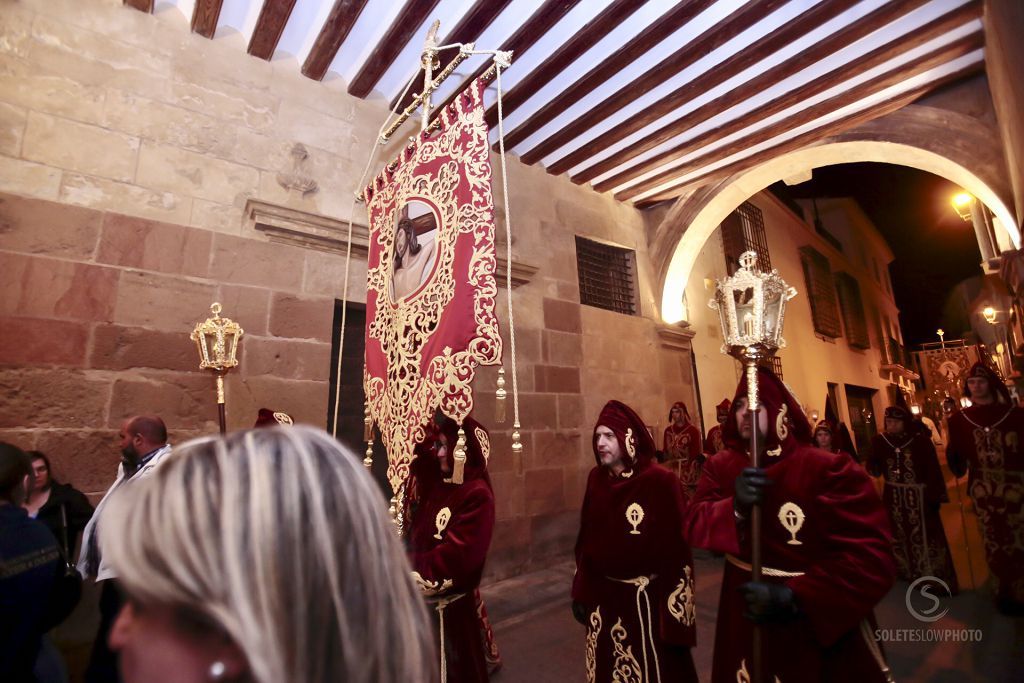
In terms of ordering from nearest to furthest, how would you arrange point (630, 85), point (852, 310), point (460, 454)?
1. point (460, 454)
2. point (630, 85)
3. point (852, 310)

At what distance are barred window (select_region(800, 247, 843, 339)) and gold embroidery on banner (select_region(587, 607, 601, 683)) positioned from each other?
12.7m

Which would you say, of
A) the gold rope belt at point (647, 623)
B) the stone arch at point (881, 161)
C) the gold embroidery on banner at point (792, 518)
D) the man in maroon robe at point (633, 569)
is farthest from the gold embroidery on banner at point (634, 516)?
the stone arch at point (881, 161)

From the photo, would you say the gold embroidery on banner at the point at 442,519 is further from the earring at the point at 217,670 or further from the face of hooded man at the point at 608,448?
the earring at the point at 217,670

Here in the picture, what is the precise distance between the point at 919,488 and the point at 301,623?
601 centimetres

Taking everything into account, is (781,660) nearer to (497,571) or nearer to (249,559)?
(249,559)

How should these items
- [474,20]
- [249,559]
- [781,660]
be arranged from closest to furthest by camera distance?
1. [249,559]
2. [781,660]
3. [474,20]

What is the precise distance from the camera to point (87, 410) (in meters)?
3.05

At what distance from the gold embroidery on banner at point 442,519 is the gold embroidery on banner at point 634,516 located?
945 millimetres

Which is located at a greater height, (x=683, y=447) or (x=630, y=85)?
(x=630, y=85)

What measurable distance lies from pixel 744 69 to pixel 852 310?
47.7 feet

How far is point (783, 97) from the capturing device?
15.5 ft

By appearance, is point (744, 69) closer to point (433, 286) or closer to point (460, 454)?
point (433, 286)

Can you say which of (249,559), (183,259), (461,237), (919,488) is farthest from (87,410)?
(919,488)

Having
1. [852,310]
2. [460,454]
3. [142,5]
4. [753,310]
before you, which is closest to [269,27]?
[142,5]
